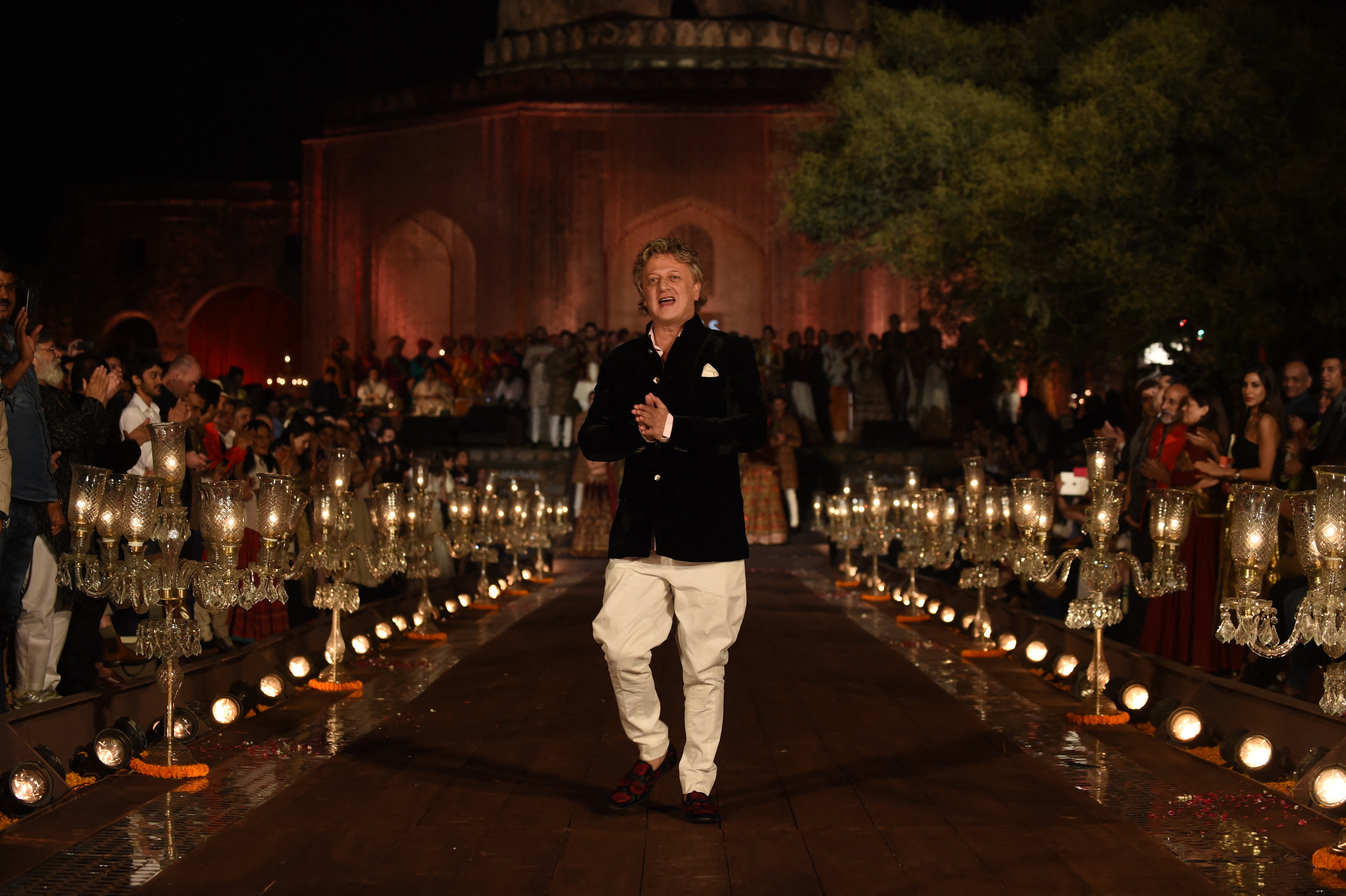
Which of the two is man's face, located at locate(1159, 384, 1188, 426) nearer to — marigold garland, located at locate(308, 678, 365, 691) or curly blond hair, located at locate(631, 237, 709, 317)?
curly blond hair, located at locate(631, 237, 709, 317)

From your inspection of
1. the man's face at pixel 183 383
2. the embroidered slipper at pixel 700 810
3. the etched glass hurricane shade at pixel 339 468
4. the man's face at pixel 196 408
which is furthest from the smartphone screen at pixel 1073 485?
the embroidered slipper at pixel 700 810

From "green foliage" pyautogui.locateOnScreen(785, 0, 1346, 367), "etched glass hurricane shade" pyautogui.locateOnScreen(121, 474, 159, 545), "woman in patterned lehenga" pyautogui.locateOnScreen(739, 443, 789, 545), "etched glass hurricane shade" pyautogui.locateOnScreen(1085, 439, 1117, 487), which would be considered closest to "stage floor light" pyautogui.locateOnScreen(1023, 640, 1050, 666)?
"etched glass hurricane shade" pyautogui.locateOnScreen(1085, 439, 1117, 487)

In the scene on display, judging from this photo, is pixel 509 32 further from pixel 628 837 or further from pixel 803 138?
pixel 628 837

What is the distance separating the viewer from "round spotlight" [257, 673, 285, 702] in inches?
257

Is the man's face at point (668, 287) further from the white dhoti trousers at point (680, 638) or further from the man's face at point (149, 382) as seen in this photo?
the man's face at point (149, 382)

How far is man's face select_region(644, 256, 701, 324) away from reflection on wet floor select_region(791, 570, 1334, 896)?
228cm

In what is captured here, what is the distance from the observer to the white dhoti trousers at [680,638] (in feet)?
15.1

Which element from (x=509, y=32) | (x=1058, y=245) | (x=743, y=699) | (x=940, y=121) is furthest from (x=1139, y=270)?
(x=509, y=32)

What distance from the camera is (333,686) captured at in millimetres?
7090

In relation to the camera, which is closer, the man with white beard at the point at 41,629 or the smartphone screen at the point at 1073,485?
the man with white beard at the point at 41,629

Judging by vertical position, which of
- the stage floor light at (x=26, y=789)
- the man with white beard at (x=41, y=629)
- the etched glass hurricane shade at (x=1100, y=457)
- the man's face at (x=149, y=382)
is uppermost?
the man's face at (x=149, y=382)

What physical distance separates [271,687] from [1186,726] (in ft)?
13.6

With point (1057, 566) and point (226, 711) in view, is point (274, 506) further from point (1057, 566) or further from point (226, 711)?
point (1057, 566)

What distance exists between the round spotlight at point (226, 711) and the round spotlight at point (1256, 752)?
417cm
